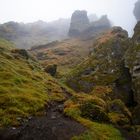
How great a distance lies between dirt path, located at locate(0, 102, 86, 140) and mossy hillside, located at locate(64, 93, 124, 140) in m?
1.86

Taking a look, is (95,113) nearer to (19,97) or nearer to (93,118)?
(93,118)

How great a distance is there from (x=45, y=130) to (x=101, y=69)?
179ft

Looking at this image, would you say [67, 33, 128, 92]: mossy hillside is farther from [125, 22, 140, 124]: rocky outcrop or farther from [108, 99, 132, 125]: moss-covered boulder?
[108, 99, 132, 125]: moss-covered boulder

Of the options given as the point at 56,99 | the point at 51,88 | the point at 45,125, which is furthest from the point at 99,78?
the point at 45,125

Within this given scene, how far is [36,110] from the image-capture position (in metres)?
52.2

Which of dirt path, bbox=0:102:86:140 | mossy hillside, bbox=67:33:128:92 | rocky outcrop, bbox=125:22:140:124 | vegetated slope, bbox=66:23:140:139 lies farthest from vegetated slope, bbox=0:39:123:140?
mossy hillside, bbox=67:33:128:92

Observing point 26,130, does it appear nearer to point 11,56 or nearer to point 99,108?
point 99,108

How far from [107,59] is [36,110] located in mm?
50582

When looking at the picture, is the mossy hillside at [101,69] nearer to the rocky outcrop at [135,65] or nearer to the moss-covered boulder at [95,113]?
the rocky outcrop at [135,65]

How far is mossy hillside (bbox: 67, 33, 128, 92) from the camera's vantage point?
86.9 metres

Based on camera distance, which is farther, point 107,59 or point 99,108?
point 107,59

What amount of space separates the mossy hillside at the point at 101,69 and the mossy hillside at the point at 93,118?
27960mm

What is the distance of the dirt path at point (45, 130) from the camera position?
39.4 metres

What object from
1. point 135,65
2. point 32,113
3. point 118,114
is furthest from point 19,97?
point 135,65
